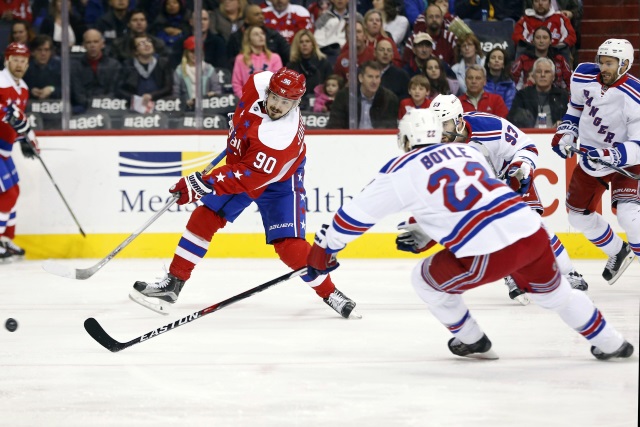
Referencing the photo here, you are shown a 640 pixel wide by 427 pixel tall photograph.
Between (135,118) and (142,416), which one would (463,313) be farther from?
(135,118)

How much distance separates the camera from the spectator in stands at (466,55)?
273 inches

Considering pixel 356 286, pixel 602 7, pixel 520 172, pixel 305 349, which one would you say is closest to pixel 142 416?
pixel 305 349

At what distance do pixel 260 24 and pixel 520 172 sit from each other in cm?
290

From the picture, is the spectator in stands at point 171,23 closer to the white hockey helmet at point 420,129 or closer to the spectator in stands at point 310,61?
the spectator in stands at point 310,61

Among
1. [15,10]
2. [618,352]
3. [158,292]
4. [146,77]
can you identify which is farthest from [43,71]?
[618,352]

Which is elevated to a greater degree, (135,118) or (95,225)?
(135,118)

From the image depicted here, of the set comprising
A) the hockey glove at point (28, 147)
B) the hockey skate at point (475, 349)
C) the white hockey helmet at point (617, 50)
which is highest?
the white hockey helmet at point (617, 50)

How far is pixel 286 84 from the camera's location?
14.8 feet

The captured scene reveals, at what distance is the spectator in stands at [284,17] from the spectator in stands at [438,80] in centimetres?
80

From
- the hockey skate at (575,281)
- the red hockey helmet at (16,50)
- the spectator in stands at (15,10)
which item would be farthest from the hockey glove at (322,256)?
the spectator in stands at (15,10)

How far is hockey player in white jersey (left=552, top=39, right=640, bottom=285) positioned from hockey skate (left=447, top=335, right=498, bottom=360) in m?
1.74

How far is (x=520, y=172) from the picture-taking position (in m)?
4.58

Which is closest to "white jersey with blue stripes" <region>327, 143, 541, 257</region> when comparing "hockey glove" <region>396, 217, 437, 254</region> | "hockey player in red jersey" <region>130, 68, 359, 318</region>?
"hockey glove" <region>396, 217, 437, 254</region>

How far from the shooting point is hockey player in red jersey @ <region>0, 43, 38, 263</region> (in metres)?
6.68
